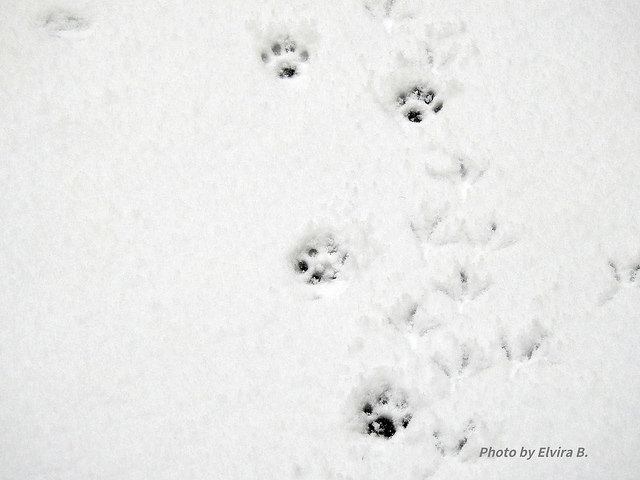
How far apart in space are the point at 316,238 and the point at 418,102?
0.38 meters

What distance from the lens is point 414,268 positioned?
951 mm

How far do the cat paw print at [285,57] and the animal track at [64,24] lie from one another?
15.8 inches

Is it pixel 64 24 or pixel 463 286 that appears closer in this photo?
pixel 463 286

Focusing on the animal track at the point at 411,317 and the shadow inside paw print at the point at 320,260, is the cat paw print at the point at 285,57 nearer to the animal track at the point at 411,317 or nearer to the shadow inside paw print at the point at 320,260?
the shadow inside paw print at the point at 320,260

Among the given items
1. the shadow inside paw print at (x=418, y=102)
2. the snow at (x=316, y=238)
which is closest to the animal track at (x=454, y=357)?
the snow at (x=316, y=238)

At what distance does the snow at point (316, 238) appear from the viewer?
861 millimetres

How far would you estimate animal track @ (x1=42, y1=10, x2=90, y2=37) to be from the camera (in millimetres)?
1062

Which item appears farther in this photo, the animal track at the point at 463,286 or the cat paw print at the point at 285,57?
the cat paw print at the point at 285,57

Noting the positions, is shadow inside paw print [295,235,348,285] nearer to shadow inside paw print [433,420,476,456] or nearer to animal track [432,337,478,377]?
animal track [432,337,478,377]

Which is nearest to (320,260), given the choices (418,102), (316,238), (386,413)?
(316,238)

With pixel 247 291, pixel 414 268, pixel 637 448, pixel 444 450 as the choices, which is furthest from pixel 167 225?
pixel 637 448

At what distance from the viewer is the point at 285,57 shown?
1.08 meters

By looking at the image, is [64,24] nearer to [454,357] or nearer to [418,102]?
[418,102]

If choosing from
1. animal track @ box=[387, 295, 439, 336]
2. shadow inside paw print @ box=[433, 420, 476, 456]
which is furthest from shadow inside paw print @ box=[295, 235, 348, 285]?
shadow inside paw print @ box=[433, 420, 476, 456]
